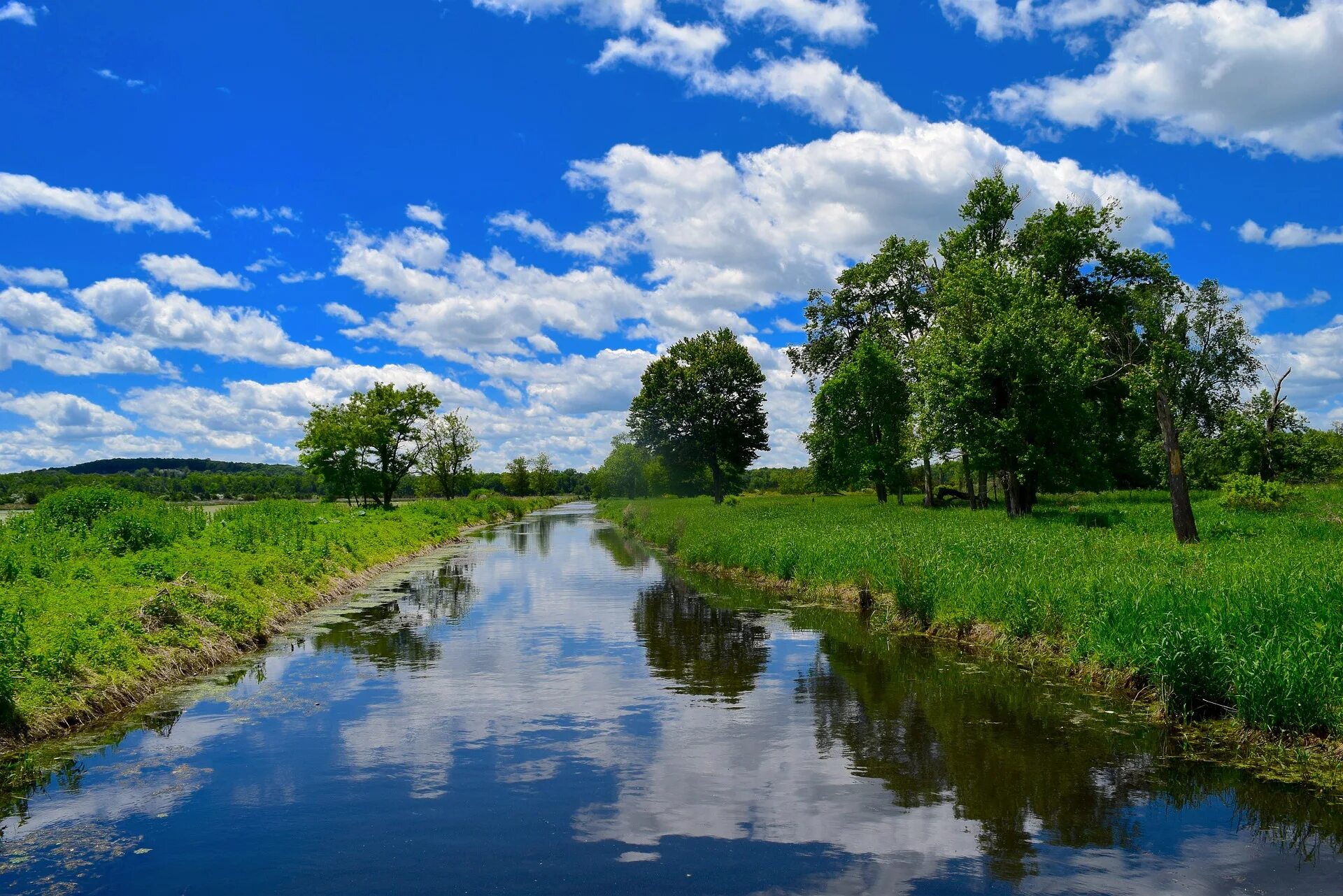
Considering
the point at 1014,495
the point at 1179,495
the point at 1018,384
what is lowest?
the point at 1014,495

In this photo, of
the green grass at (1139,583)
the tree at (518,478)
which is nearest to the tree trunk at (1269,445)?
the green grass at (1139,583)

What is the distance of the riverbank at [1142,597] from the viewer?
9.33 meters

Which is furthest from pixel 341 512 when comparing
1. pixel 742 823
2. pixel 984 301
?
pixel 742 823

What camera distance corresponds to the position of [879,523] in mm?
29609

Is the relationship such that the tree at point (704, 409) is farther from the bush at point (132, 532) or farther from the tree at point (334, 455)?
the bush at point (132, 532)

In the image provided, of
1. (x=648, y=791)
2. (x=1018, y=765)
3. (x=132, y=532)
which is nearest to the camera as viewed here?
(x=648, y=791)

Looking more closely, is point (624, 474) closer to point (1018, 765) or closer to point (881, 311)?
point (881, 311)

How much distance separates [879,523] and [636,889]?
24325mm

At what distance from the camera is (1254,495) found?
30266 mm

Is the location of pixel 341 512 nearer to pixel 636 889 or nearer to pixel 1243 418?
pixel 636 889

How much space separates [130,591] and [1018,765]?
14.8 meters

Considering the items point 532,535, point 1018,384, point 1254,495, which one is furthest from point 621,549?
point 1254,495

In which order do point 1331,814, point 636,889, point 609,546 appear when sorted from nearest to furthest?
point 636,889
point 1331,814
point 609,546

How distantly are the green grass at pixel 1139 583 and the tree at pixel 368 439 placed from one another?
102 ft
